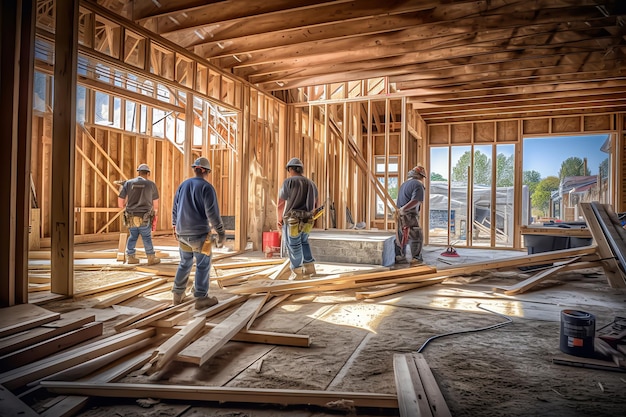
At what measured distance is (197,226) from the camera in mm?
4062

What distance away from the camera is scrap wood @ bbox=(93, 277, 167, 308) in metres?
4.23

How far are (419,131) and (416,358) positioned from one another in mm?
10080

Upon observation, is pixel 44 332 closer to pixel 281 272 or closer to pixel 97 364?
pixel 97 364

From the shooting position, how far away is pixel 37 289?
4.73 meters

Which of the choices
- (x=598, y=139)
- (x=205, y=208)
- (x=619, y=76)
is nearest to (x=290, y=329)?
(x=205, y=208)

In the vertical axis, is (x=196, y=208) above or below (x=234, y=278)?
above

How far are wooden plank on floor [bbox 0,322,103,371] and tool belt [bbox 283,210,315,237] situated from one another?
9.73 feet

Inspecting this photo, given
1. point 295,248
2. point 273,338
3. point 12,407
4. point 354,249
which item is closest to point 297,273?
point 295,248

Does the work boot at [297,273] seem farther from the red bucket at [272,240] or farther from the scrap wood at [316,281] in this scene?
the red bucket at [272,240]

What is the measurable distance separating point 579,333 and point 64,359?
3.62m

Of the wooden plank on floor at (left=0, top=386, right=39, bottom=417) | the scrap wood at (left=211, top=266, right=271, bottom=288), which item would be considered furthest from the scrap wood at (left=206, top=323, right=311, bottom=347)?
the scrap wood at (left=211, top=266, right=271, bottom=288)

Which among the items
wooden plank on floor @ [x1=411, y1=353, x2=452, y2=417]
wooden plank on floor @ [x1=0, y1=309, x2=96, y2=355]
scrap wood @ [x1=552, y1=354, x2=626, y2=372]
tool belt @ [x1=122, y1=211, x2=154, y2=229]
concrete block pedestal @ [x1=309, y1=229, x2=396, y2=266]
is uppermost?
tool belt @ [x1=122, y1=211, x2=154, y2=229]

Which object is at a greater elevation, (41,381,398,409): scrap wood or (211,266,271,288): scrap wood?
(211,266,271,288): scrap wood

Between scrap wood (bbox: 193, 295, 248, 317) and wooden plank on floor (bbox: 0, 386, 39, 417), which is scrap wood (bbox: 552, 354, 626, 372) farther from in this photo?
wooden plank on floor (bbox: 0, 386, 39, 417)
